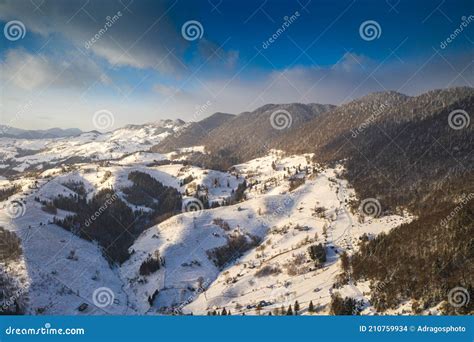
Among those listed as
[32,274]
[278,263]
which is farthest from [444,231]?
[32,274]

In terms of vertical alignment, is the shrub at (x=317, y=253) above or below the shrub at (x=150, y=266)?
above

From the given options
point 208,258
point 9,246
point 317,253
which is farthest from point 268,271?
point 9,246

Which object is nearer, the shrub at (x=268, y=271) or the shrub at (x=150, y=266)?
the shrub at (x=268, y=271)

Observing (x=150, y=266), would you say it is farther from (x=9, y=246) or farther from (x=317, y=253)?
(x=317, y=253)

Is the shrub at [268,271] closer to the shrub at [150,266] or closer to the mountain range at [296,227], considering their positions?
the mountain range at [296,227]

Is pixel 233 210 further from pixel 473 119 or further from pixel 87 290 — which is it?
pixel 473 119

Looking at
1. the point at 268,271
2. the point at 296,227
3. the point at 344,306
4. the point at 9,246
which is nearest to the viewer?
the point at 344,306

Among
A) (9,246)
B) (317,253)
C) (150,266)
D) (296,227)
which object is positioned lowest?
(150,266)

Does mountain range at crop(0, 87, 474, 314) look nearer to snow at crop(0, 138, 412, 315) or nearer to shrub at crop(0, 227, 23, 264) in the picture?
snow at crop(0, 138, 412, 315)

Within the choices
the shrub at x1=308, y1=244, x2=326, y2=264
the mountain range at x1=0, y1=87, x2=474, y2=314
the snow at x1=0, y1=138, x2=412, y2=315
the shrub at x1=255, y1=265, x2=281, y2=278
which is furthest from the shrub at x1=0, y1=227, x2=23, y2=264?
the shrub at x1=308, y1=244, x2=326, y2=264

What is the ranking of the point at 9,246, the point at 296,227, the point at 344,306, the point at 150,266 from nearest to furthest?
the point at 344,306, the point at 9,246, the point at 150,266, the point at 296,227

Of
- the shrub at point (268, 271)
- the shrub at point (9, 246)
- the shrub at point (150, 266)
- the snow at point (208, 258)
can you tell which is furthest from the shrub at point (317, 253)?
the shrub at point (9, 246)
